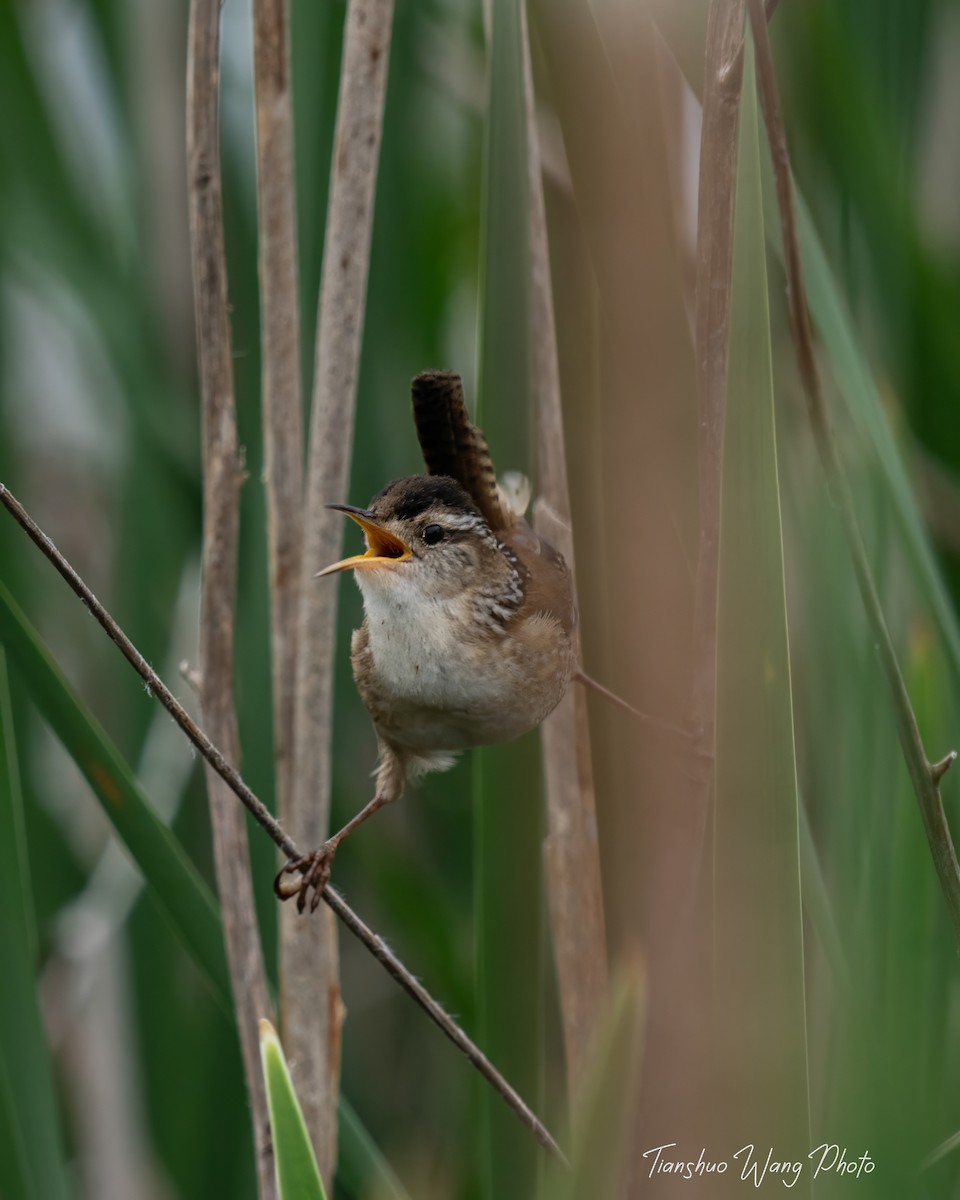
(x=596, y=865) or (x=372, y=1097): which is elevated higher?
(x=596, y=865)

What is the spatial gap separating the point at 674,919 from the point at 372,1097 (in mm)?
1373

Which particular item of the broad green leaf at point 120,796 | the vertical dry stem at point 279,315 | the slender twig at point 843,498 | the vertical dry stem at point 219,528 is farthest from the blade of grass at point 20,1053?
the slender twig at point 843,498

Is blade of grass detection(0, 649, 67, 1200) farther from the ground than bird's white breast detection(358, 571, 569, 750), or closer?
closer

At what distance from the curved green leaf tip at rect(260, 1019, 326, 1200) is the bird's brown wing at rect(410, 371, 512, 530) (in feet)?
2.10

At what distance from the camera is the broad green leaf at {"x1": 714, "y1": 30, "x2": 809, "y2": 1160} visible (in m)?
0.98

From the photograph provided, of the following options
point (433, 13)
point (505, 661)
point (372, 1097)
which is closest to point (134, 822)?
point (505, 661)

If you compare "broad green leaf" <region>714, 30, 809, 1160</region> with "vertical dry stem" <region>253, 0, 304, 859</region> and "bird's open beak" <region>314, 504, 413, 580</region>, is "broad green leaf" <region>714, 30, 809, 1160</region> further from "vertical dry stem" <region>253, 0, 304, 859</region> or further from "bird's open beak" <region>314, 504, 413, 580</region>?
"vertical dry stem" <region>253, 0, 304, 859</region>

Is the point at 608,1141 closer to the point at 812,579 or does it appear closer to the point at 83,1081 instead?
the point at 812,579

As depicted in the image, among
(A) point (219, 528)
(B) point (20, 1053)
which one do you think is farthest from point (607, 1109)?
(A) point (219, 528)

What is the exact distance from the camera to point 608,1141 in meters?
0.89

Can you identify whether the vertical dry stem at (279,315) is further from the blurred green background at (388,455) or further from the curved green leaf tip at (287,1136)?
the curved green leaf tip at (287,1136)

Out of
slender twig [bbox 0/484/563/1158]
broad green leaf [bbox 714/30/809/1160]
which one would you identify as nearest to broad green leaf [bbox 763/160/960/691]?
broad green leaf [bbox 714/30/809/1160]

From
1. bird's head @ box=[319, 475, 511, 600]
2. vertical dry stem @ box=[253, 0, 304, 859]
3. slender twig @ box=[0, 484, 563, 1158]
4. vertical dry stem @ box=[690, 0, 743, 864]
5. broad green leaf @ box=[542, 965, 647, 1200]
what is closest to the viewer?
broad green leaf @ box=[542, 965, 647, 1200]

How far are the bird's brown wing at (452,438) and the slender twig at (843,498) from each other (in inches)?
14.6
